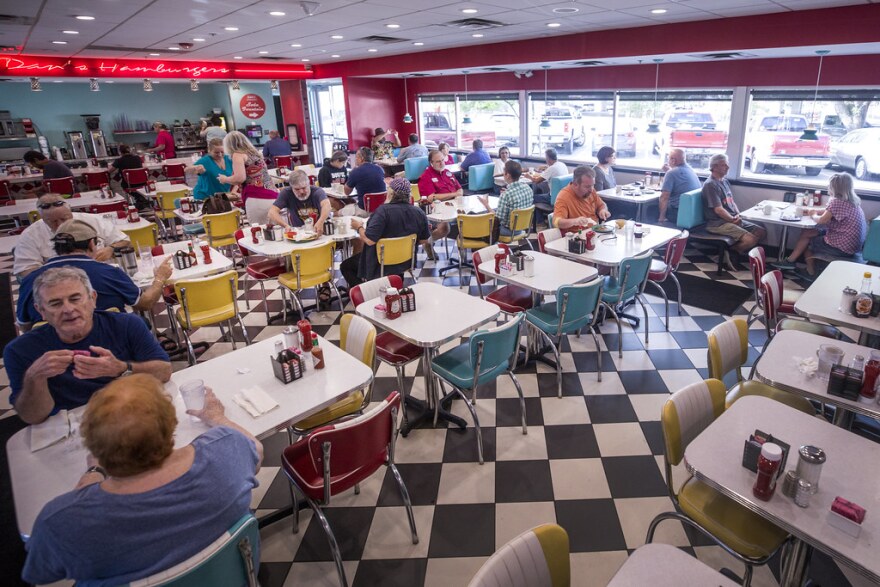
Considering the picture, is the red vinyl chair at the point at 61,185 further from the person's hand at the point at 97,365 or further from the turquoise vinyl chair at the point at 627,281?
the turquoise vinyl chair at the point at 627,281

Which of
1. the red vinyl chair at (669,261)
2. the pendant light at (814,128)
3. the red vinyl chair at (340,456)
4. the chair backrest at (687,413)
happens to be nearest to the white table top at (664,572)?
the chair backrest at (687,413)

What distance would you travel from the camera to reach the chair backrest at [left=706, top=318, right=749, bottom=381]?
2.53m

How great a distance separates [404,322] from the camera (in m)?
2.91

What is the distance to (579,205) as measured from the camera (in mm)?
4906

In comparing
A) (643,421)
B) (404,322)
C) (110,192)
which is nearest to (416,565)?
(404,322)

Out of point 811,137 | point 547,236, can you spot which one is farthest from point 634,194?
point 547,236

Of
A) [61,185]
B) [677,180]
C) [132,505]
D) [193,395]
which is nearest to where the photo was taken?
[132,505]

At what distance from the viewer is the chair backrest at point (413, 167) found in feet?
30.5

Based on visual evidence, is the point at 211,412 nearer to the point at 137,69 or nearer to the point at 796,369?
the point at 796,369

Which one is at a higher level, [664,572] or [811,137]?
[811,137]

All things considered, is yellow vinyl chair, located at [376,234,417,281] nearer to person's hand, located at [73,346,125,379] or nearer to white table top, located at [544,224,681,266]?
white table top, located at [544,224,681,266]

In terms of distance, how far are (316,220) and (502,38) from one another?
12.8ft

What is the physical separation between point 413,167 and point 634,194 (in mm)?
4255

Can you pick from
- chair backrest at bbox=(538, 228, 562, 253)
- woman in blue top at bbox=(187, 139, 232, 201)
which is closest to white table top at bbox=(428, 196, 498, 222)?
chair backrest at bbox=(538, 228, 562, 253)
